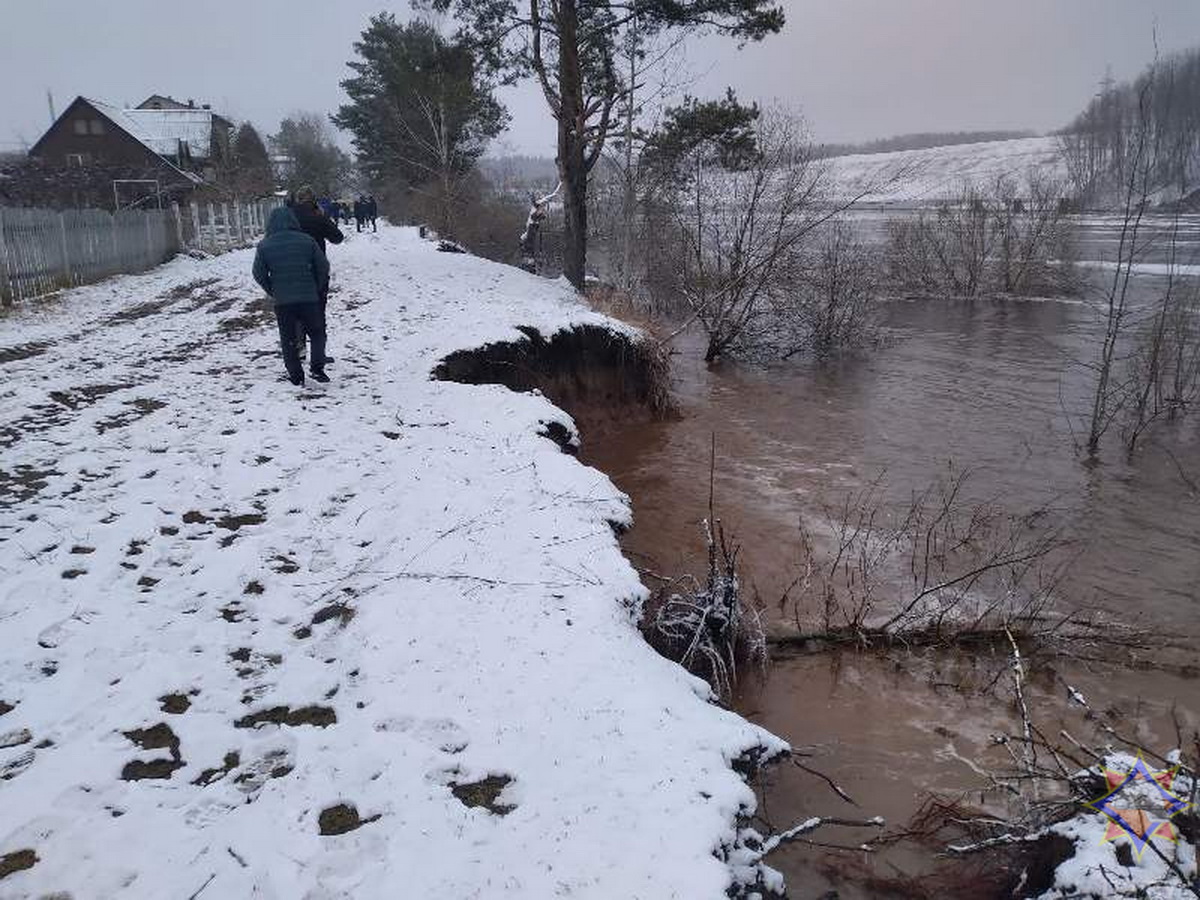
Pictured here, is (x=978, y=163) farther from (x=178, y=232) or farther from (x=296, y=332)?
(x=296, y=332)

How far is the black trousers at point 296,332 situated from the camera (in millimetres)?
8086

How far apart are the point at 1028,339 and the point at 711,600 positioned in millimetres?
18606

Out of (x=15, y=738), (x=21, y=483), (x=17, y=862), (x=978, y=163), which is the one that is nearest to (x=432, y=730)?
(x=17, y=862)

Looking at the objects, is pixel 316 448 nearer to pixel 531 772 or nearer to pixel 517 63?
pixel 531 772

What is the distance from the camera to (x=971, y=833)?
3791mm

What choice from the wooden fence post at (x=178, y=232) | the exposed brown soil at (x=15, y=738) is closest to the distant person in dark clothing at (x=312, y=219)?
the exposed brown soil at (x=15, y=738)

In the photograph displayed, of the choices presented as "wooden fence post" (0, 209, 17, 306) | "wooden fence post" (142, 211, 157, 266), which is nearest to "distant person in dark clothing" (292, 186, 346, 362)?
"wooden fence post" (0, 209, 17, 306)

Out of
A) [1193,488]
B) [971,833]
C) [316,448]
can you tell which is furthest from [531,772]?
[1193,488]

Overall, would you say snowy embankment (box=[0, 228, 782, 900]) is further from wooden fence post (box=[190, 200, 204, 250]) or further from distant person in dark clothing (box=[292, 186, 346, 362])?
wooden fence post (box=[190, 200, 204, 250])

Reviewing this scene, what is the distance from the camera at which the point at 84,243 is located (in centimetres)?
1630

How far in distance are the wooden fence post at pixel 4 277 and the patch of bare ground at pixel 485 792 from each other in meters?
14.3

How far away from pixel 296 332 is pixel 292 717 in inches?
225

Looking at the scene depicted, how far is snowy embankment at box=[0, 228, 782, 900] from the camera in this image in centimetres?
279

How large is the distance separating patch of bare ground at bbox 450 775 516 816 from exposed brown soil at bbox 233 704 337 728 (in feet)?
2.53
